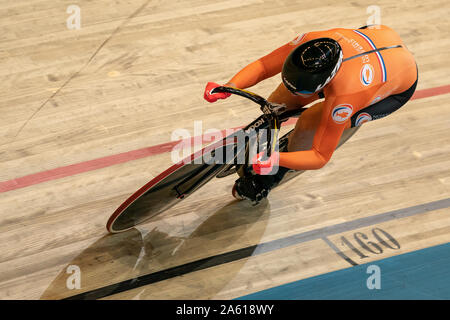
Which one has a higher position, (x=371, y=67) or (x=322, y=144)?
(x=371, y=67)

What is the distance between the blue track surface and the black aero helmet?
115 cm

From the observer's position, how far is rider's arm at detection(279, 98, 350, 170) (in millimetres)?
3012

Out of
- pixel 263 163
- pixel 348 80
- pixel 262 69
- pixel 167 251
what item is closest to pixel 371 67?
pixel 348 80

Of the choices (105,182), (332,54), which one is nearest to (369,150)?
(332,54)

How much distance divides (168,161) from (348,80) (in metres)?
1.51

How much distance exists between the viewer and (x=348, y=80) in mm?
2979

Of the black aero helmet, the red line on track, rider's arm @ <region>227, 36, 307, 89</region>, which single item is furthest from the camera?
the red line on track

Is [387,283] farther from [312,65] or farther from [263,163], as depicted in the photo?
[312,65]

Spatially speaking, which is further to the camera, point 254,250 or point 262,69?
point 254,250

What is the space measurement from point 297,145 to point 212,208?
71 centimetres

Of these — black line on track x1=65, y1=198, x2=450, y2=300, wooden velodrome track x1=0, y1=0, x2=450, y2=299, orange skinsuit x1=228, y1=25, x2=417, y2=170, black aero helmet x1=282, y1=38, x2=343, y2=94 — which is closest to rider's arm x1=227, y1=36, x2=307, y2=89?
orange skinsuit x1=228, y1=25, x2=417, y2=170

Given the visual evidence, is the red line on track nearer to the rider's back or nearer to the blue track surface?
the blue track surface

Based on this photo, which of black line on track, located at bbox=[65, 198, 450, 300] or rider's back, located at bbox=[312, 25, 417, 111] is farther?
black line on track, located at bbox=[65, 198, 450, 300]
